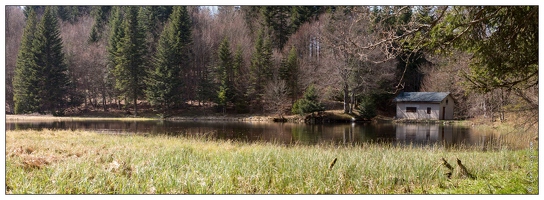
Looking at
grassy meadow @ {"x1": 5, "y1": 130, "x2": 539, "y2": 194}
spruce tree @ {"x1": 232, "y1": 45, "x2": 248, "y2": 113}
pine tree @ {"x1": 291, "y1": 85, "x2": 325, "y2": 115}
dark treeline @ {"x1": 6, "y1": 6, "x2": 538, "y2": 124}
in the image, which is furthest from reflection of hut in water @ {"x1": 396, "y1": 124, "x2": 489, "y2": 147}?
spruce tree @ {"x1": 232, "y1": 45, "x2": 248, "y2": 113}

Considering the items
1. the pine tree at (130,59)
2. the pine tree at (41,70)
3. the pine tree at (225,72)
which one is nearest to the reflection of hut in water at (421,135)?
the pine tree at (41,70)

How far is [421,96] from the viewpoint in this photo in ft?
105

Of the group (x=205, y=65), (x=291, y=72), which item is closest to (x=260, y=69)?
(x=291, y=72)

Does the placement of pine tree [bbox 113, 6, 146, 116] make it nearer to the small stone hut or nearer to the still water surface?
the still water surface

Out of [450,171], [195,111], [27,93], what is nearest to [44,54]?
[27,93]

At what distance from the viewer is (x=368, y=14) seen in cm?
614

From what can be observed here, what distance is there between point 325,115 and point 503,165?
77.7 feet

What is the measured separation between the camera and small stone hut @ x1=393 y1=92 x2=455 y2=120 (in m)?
31.1

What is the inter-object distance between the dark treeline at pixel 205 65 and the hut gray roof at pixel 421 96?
0.69m

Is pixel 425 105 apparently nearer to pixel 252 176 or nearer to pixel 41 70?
pixel 41 70

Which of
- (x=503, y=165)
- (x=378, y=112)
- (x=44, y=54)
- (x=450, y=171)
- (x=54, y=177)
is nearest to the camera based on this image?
(x=54, y=177)

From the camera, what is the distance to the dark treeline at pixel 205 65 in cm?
1916

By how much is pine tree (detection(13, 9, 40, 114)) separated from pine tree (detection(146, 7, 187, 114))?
47.9 feet

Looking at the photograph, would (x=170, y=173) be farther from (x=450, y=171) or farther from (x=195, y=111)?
(x=195, y=111)
